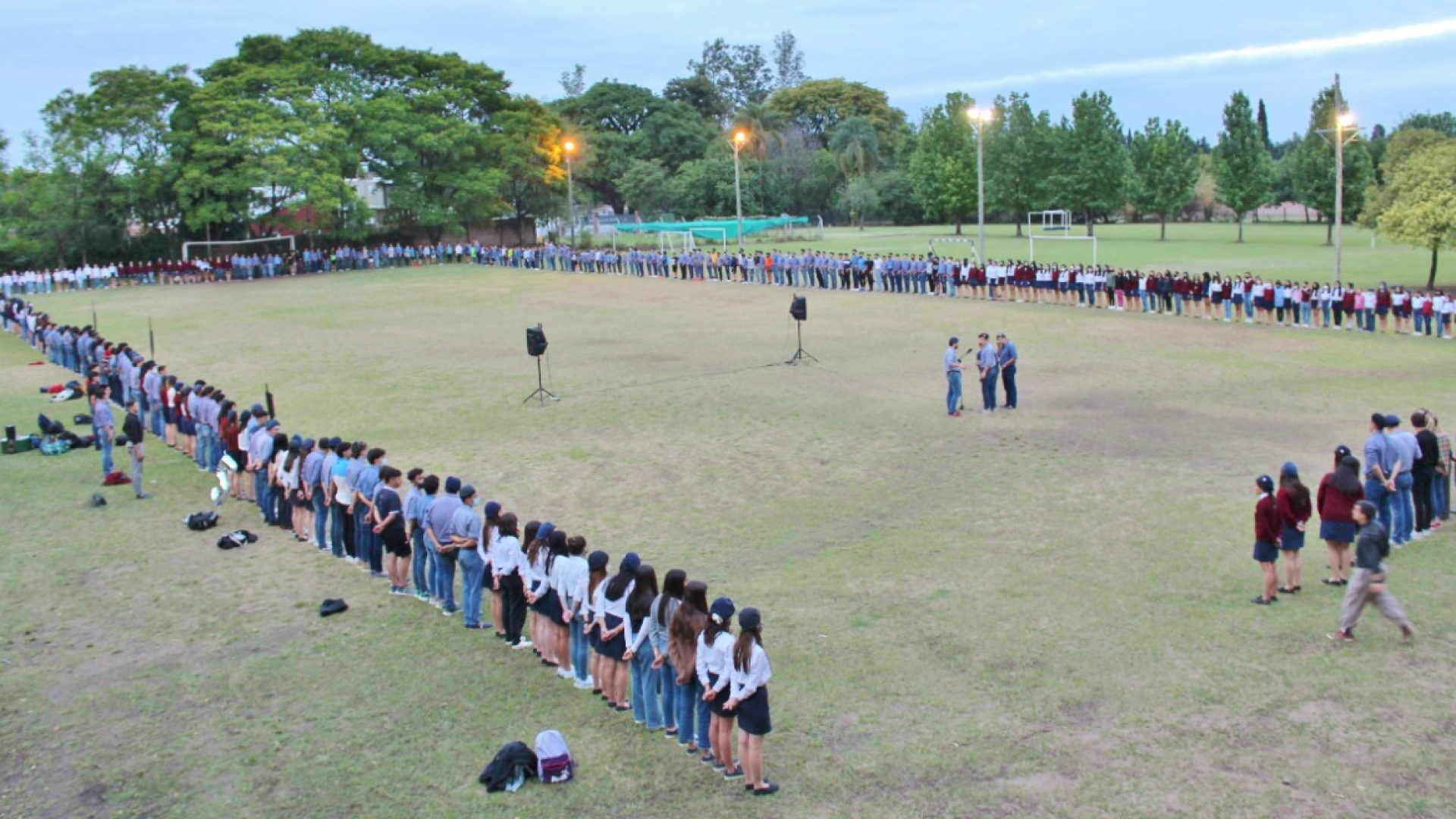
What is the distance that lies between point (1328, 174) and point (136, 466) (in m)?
65.6

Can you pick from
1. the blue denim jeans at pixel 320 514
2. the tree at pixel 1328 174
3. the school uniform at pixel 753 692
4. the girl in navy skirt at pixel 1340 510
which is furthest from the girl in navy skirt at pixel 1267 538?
the tree at pixel 1328 174

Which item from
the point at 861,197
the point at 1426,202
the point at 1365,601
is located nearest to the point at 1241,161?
the point at 861,197

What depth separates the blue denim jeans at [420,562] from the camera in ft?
40.2

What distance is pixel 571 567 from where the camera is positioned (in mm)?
9797

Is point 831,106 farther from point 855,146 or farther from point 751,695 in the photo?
point 751,695

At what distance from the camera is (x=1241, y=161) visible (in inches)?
2741

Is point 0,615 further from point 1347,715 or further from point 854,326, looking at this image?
point 854,326

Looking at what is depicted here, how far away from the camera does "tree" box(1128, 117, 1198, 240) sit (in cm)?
7256

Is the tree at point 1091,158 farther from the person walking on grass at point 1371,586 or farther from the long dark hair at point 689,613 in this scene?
the long dark hair at point 689,613

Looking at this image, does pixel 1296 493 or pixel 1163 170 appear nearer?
pixel 1296 493

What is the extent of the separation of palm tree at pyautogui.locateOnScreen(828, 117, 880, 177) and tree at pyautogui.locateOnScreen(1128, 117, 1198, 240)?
68.0 ft

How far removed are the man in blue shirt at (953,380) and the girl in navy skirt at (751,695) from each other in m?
13.4

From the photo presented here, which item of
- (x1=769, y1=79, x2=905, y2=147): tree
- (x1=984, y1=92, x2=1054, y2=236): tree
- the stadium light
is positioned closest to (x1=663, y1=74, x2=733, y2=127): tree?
(x1=769, y1=79, x2=905, y2=147): tree

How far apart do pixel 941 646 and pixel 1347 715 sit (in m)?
3.23
